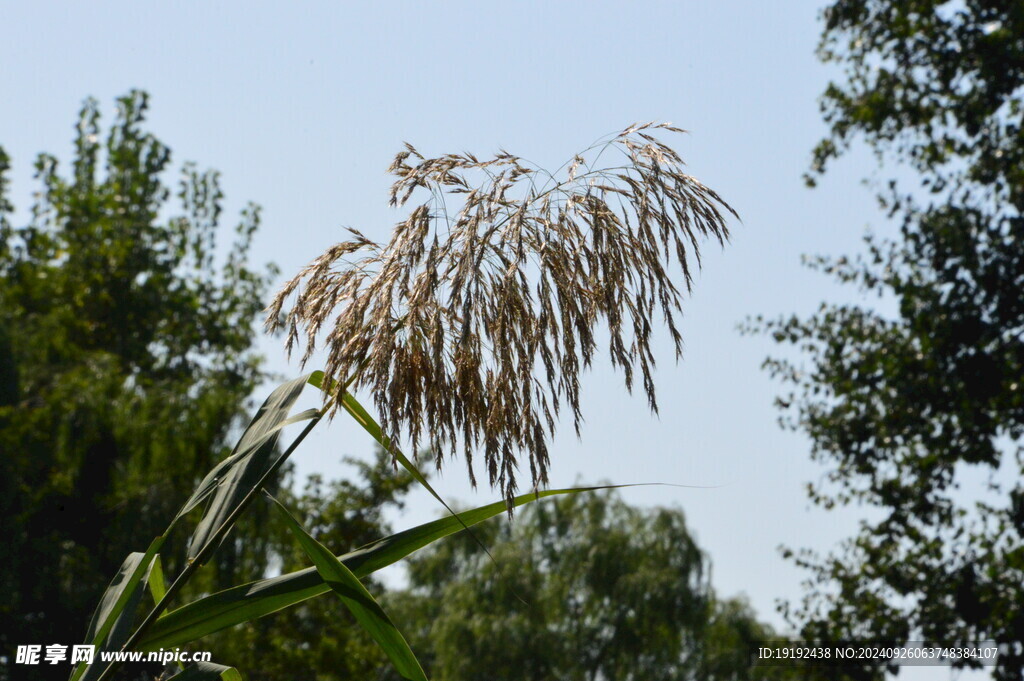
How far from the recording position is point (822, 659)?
441 inches

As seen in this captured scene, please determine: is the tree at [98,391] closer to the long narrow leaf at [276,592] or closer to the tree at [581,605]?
the tree at [581,605]

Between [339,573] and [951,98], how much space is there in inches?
455

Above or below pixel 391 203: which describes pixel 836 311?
above

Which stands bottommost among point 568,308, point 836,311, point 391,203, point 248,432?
point 248,432

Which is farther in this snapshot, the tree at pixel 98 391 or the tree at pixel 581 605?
the tree at pixel 581 605

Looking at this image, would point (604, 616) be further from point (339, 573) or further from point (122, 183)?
point (339, 573)

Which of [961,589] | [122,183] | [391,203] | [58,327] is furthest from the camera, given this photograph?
[122,183]

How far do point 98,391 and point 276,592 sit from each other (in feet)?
47.6

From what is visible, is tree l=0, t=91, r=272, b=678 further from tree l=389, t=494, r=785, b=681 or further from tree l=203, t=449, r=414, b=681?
tree l=389, t=494, r=785, b=681

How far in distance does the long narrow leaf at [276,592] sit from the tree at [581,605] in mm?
19863

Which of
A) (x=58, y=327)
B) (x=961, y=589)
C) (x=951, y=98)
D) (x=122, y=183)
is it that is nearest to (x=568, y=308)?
(x=961, y=589)

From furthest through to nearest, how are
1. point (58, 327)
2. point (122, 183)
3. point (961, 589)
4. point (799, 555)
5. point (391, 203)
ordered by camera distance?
point (122, 183) → point (58, 327) → point (799, 555) → point (961, 589) → point (391, 203)

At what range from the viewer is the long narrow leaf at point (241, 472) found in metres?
1.62

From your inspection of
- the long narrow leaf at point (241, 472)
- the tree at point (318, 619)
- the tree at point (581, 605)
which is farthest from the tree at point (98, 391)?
the long narrow leaf at point (241, 472)
